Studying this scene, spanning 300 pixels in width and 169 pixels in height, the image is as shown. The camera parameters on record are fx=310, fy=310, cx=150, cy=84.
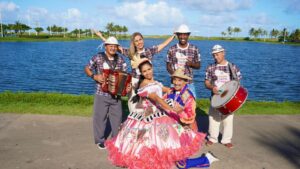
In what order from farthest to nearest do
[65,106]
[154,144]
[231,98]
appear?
1. [65,106]
2. [231,98]
3. [154,144]

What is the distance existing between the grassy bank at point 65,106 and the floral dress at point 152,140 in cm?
485


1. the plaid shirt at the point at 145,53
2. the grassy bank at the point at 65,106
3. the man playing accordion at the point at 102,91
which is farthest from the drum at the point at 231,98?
the grassy bank at the point at 65,106

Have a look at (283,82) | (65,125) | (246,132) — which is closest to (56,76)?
(283,82)

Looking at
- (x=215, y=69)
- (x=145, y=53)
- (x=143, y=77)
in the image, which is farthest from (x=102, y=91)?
(x=215, y=69)

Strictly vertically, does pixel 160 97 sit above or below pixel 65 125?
above

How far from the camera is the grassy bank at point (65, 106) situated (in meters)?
9.95

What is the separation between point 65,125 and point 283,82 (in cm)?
2799

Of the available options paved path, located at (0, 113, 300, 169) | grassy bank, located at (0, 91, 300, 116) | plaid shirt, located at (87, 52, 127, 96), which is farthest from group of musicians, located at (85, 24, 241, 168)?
grassy bank, located at (0, 91, 300, 116)

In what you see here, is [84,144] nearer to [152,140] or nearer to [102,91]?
[102,91]

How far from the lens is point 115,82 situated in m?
6.43

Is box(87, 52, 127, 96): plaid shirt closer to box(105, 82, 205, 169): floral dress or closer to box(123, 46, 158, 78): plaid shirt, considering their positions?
box(123, 46, 158, 78): plaid shirt

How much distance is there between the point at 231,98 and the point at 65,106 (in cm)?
628

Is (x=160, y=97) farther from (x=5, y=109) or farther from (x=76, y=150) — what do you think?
(x=5, y=109)

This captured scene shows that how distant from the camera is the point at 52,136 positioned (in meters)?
7.77
